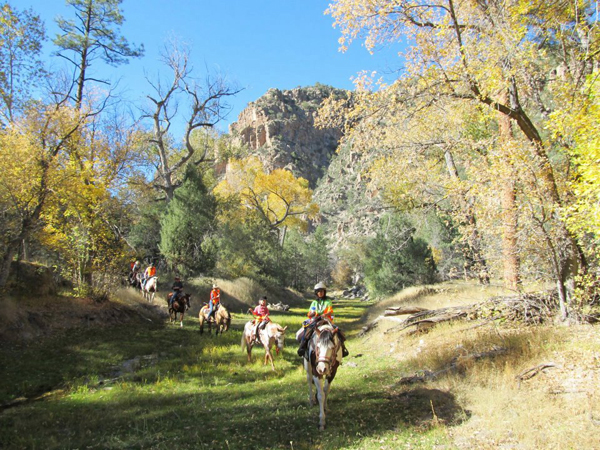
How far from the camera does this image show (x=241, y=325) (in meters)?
19.1

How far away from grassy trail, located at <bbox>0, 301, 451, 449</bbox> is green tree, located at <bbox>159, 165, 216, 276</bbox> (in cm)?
1275

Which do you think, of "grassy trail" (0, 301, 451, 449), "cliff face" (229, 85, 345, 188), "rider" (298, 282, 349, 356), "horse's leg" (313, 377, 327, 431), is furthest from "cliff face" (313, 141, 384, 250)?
"horse's leg" (313, 377, 327, 431)

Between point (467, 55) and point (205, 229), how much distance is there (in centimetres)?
2344

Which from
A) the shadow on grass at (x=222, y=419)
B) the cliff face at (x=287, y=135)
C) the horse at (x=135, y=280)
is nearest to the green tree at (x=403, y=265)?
the horse at (x=135, y=280)

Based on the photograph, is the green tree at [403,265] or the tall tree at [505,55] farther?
the green tree at [403,265]

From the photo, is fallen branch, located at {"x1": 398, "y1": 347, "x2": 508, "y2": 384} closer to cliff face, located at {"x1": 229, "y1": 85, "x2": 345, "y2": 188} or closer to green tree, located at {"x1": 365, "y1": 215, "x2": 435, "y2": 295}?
green tree, located at {"x1": 365, "y1": 215, "x2": 435, "y2": 295}

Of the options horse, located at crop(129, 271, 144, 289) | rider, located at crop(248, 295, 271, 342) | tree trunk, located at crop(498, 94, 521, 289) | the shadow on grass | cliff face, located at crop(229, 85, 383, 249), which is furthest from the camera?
cliff face, located at crop(229, 85, 383, 249)

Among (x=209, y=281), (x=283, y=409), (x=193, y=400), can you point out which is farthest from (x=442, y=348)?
(x=209, y=281)

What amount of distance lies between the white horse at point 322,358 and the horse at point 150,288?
49.9ft

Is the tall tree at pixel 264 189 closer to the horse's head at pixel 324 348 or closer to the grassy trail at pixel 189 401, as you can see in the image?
the grassy trail at pixel 189 401

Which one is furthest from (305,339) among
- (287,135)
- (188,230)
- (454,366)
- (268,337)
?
(287,135)

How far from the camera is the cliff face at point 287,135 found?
133000 millimetres

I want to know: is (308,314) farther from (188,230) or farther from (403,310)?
(188,230)

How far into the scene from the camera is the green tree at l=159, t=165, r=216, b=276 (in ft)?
85.3
